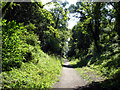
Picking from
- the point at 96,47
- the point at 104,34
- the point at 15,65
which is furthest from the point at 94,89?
the point at 104,34

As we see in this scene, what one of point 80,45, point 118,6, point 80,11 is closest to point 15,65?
point 118,6

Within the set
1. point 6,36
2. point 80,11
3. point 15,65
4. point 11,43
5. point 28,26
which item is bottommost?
point 15,65

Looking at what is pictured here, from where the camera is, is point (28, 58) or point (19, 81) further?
point (28, 58)

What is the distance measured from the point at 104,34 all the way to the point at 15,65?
2392 centimetres

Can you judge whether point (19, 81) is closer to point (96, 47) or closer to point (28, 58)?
point (28, 58)

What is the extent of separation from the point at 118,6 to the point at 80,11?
59.9 feet

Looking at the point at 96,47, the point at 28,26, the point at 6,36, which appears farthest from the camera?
the point at 96,47

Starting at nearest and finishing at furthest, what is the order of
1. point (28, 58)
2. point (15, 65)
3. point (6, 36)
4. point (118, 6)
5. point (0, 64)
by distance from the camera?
point (0, 64) → point (6, 36) → point (15, 65) → point (118, 6) → point (28, 58)

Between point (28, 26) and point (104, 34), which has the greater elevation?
point (28, 26)

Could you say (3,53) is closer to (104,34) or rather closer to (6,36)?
(6,36)

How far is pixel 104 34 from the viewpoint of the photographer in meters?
28.0

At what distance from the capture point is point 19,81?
7445mm

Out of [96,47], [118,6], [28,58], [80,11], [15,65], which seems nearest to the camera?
[15,65]

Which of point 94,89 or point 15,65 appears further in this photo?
point 15,65
